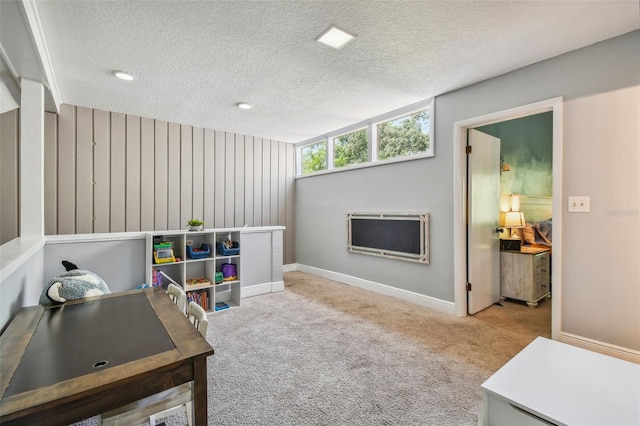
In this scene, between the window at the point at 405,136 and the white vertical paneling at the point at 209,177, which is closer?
the window at the point at 405,136

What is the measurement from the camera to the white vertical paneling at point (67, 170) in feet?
11.5

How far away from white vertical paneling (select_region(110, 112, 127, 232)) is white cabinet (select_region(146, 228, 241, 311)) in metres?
0.93

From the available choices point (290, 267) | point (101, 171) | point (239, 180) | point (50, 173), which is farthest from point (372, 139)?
point (50, 173)

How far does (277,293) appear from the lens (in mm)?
4098

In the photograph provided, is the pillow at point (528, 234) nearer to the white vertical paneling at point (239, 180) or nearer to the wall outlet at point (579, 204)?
the wall outlet at point (579, 204)

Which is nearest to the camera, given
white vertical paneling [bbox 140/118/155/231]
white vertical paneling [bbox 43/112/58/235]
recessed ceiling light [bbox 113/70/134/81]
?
recessed ceiling light [bbox 113/70/134/81]

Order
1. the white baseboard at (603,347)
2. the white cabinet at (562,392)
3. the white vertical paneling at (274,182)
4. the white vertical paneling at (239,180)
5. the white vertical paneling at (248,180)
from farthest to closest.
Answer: the white vertical paneling at (274,182) < the white vertical paneling at (248,180) < the white vertical paneling at (239,180) < the white baseboard at (603,347) < the white cabinet at (562,392)

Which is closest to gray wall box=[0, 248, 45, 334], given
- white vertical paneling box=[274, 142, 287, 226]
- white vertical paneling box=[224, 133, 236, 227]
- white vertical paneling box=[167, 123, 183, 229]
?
white vertical paneling box=[167, 123, 183, 229]

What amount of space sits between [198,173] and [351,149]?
2.47m

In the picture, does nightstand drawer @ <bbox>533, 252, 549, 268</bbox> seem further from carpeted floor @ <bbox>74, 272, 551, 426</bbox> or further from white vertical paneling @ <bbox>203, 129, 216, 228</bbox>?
white vertical paneling @ <bbox>203, 129, 216, 228</bbox>

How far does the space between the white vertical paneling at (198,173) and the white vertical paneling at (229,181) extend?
390 mm

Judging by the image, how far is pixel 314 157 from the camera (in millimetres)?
5430

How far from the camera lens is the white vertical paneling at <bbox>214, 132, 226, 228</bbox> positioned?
470 cm

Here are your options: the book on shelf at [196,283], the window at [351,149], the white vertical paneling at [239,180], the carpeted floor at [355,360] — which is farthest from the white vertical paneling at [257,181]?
the carpeted floor at [355,360]
